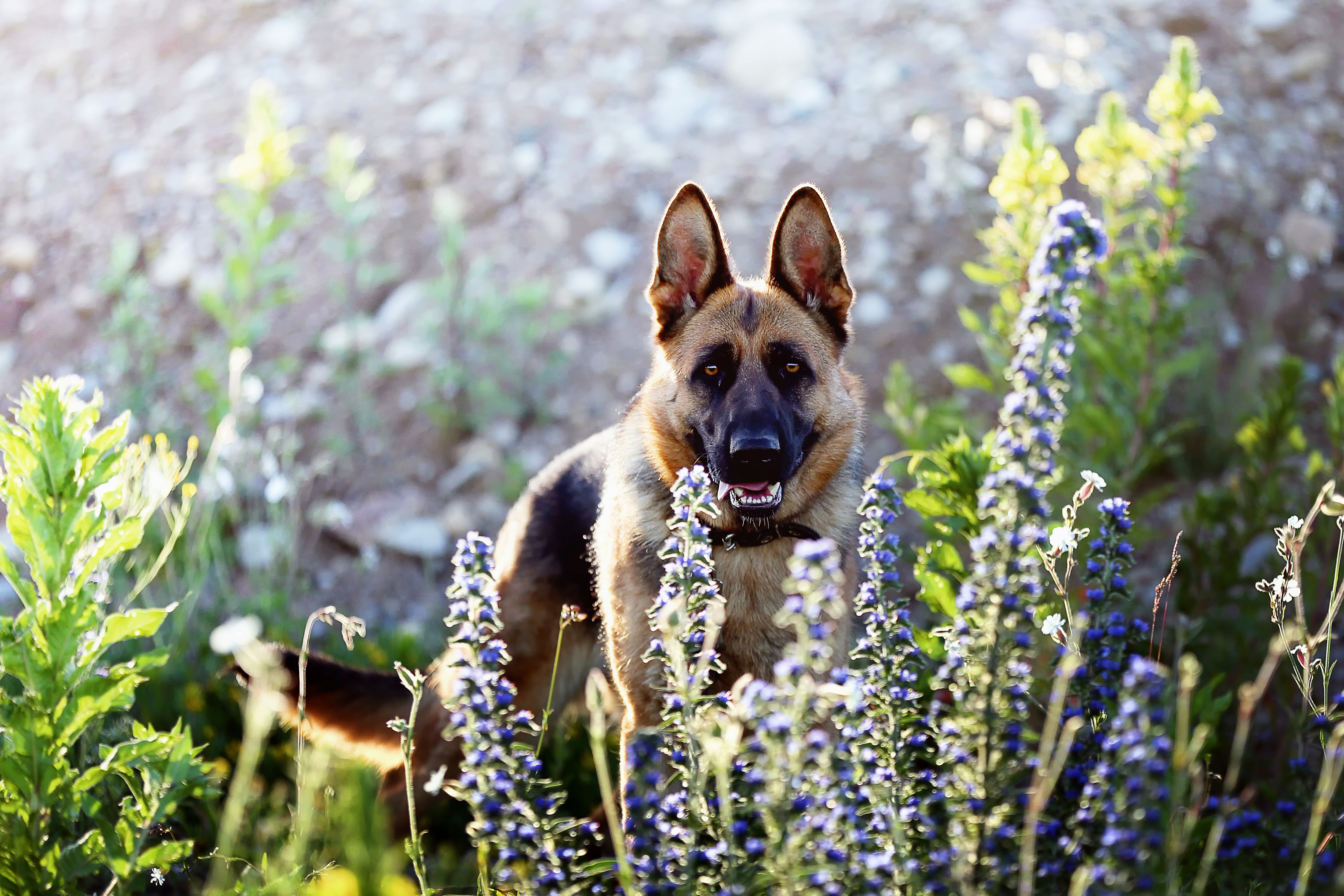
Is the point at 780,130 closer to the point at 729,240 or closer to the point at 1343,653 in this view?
the point at 729,240

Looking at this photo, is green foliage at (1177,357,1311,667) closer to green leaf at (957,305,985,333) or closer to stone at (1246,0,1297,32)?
green leaf at (957,305,985,333)

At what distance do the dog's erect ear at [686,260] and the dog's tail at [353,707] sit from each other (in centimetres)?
152

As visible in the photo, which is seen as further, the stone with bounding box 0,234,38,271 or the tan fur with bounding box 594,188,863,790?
the stone with bounding box 0,234,38,271

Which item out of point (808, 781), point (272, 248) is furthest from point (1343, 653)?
point (272, 248)

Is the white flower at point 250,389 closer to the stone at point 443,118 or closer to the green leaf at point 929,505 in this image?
the green leaf at point 929,505

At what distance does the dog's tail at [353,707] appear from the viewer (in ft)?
11.9

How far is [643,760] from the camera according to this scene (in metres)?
2.02

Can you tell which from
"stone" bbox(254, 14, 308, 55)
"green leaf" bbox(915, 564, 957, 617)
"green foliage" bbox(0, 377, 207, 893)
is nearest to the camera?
"green foliage" bbox(0, 377, 207, 893)

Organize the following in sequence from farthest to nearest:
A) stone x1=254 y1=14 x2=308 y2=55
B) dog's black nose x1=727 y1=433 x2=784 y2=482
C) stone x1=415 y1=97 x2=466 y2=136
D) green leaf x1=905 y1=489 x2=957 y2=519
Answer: stone x1=254 y1=14 x2=308 y2=55 → stone x1=415 y1=97 x2=466 y2=136 → dog's black nose x1=727 y1=433 x2=784 y2=482 → green leaf x1=905 y1=489 x2=957 y2=519

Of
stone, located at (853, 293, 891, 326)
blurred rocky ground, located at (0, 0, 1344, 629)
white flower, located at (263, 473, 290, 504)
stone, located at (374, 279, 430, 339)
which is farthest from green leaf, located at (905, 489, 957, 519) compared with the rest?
stone, located at (374, 279, 430, 339)

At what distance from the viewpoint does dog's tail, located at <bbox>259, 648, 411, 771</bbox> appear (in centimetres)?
362

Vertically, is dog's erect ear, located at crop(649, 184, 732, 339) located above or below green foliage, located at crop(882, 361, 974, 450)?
above

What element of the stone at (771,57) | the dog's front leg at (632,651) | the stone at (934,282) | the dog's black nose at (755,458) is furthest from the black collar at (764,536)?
the stone at (771,57)

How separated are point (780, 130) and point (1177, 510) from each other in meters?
3.09
